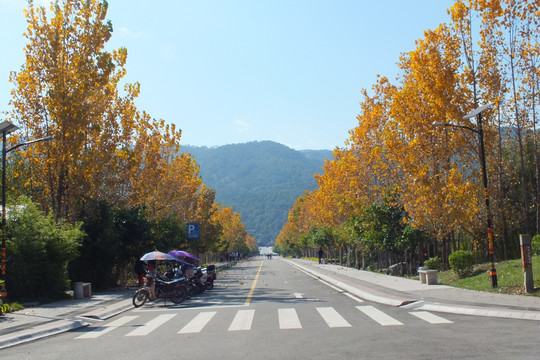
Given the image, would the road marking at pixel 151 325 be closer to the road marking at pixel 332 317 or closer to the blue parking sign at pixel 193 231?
the road marking at pixel 332 317

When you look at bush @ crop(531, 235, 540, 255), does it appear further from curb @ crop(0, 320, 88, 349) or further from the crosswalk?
curb @ crop(0, 320, 88, 349)

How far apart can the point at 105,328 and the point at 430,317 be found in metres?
8.44

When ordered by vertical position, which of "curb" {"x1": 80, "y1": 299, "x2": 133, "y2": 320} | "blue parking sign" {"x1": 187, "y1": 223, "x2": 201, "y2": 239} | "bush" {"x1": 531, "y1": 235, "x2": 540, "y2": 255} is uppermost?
"blue parking sign" {"x1": 187, "y1": 223, "x2": 201, "y2": 239}

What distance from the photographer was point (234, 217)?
4058 inches

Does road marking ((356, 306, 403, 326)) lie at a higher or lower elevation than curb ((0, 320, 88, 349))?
lower

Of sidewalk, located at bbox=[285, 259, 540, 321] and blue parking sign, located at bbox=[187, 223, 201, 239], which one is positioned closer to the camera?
sidewalk, located at bbox=[285, 259, 540, 321]

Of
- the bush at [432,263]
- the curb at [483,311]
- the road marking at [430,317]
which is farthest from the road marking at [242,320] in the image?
the bush at [432,263]

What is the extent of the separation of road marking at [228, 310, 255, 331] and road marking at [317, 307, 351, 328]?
1972 millimetres

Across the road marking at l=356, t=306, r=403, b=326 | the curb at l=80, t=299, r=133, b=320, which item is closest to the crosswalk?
the road marking at l=356, t=306, r=403, b=326

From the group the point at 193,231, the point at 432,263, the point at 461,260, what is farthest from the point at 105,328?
the point at 193,231

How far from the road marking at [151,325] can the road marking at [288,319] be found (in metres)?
3.21

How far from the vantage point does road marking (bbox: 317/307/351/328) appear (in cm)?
1240

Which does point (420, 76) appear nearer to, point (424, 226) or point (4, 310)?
point (424, 226)

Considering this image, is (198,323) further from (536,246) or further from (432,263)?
(432,263)
